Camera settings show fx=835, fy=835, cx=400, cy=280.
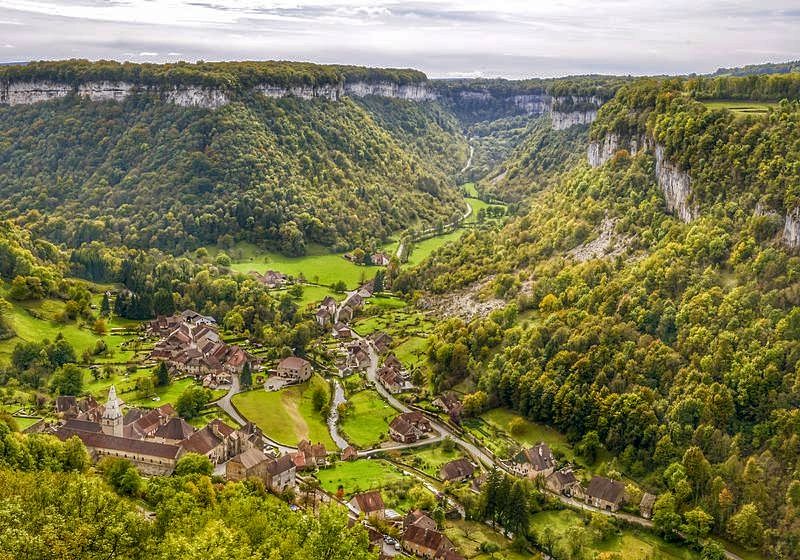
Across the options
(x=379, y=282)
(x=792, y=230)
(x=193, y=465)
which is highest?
(x=792, y=230)

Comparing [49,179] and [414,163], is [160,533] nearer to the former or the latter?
[49,179]

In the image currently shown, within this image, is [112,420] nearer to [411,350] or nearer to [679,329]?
[411,350]

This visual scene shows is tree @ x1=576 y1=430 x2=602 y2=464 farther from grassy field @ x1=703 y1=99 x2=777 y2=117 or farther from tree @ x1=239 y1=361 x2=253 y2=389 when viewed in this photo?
grassy field @ x1=703 y1=99 x2=777 y2=117

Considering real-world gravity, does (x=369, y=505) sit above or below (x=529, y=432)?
below

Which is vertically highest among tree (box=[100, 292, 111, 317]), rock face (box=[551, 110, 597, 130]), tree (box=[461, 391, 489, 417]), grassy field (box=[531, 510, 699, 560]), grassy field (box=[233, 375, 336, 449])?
rock face (box=[551, 110, 597, 130])

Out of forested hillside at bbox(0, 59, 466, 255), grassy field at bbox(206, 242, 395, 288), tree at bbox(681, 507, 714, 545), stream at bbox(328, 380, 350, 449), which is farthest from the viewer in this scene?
forested hillside at bbox(0, 59, 466, 255)

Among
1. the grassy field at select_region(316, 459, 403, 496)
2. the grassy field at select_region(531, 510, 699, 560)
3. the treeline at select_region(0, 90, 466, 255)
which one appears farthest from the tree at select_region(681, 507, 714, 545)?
the treeline at select_region(0, 90, 466, 255)

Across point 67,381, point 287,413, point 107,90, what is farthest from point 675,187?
point 107,90
